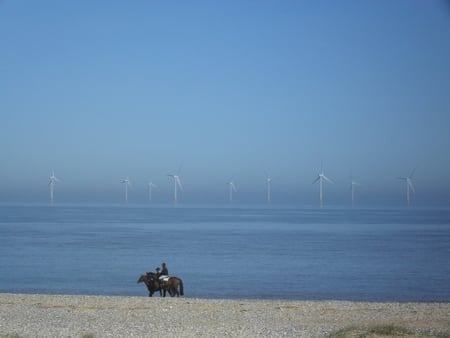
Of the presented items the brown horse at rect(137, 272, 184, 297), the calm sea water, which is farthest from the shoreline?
the calm sea water

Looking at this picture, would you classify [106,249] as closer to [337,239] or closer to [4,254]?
[4,254]

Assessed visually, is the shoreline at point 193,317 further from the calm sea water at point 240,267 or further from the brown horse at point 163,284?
the calm sea water at point 240,267

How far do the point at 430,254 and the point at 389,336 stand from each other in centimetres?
5101

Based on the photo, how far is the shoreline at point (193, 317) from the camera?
59.6 ft

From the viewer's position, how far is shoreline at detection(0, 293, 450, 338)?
18.2m

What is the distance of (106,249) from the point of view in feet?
212

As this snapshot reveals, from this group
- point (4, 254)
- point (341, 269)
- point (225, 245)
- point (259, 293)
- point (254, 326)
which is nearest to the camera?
point (254, 326)

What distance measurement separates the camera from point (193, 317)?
71.3 feet

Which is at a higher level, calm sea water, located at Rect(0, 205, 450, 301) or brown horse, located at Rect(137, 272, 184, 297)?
brown horse, located at Rect(137, 272, 184, 297)

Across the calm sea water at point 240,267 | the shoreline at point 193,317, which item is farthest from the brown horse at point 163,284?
the calm sea water at point 240,267

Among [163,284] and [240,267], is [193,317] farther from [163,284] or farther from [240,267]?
[240,267]

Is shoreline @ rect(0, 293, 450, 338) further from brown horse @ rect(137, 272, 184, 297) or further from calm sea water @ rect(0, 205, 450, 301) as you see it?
calm sea water @ rect(0, 205, 450, 301)

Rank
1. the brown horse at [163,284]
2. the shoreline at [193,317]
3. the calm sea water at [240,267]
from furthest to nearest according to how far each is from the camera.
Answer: the calm sea water at [240,267] → the brown horse at [163,284] → the shoreline at [193,317]

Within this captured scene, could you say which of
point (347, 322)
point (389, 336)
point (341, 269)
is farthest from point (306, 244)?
point (389, 336)
